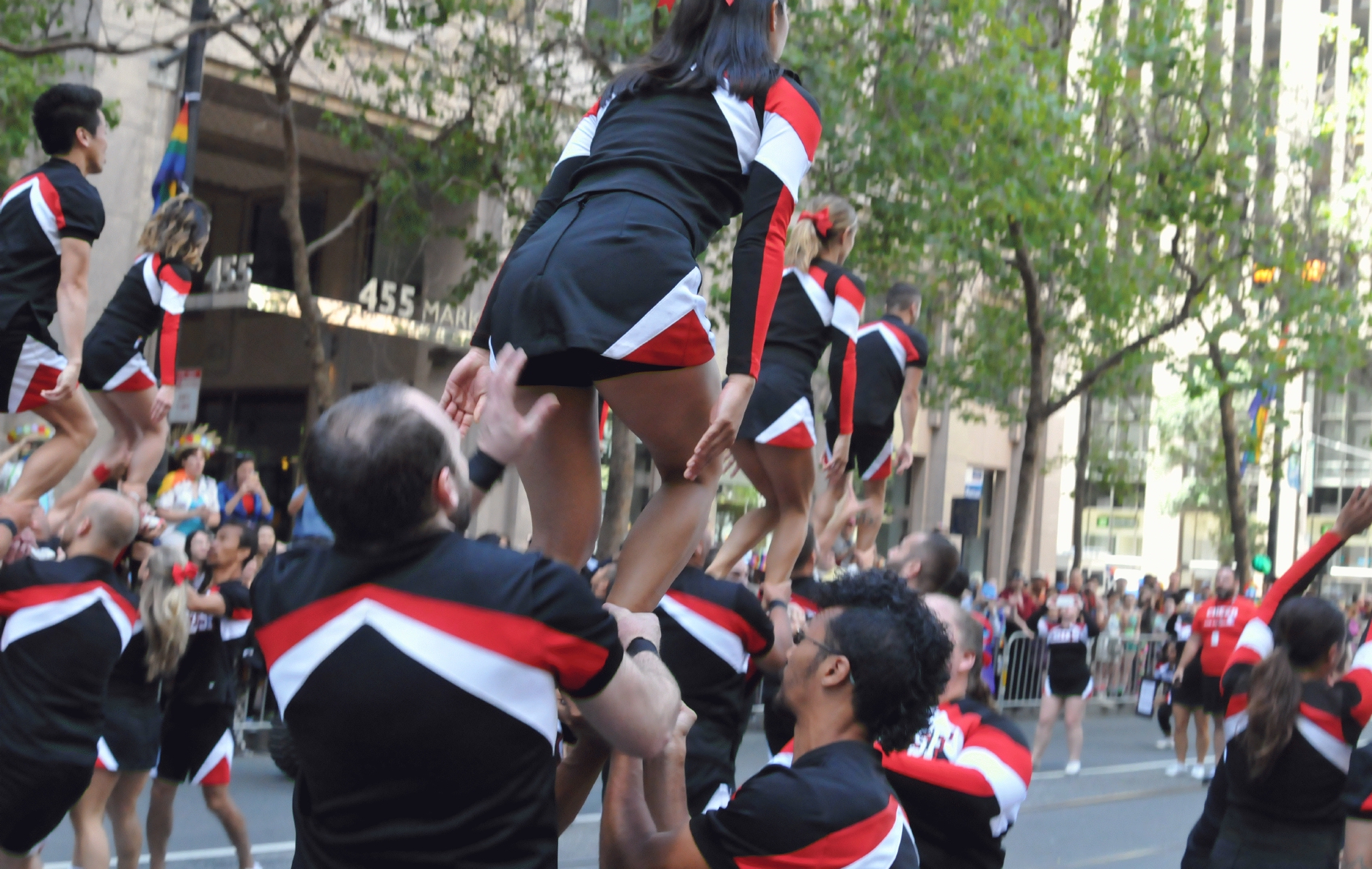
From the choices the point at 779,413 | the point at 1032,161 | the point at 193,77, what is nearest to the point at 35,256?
the point at 779,413

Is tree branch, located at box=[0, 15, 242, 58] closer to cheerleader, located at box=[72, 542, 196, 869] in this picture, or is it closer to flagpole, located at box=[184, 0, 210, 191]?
flagpole, located at box=[184, 0, 210, 191]

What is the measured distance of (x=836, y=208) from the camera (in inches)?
260

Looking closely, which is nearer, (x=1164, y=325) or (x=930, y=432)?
(x=1164, y=325)

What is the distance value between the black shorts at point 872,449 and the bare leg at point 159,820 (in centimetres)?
390

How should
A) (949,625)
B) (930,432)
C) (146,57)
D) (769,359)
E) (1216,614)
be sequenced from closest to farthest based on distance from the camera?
1. (949,625)
2. (769,359)
3. (1216,614)
4. (146,57)
5. (930,432)

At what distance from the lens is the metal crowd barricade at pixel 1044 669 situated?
16609 mm

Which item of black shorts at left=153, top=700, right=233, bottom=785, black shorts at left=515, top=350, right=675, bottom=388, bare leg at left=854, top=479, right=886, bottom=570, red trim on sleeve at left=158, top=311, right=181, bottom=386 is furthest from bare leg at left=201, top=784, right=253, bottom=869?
black shorts at left=515, top=350, right=675, bottom=388

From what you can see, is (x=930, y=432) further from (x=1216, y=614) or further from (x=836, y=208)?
(x=836, y=208)

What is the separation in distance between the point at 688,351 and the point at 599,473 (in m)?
0.48

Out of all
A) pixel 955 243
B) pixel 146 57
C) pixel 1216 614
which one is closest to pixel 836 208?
pixel 1216 614

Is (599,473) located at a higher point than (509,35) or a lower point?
lower

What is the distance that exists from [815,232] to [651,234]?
133 inches

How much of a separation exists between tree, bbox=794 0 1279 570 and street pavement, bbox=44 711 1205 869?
608 cm

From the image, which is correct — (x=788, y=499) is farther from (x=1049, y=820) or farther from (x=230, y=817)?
(x=1049, y=820)
